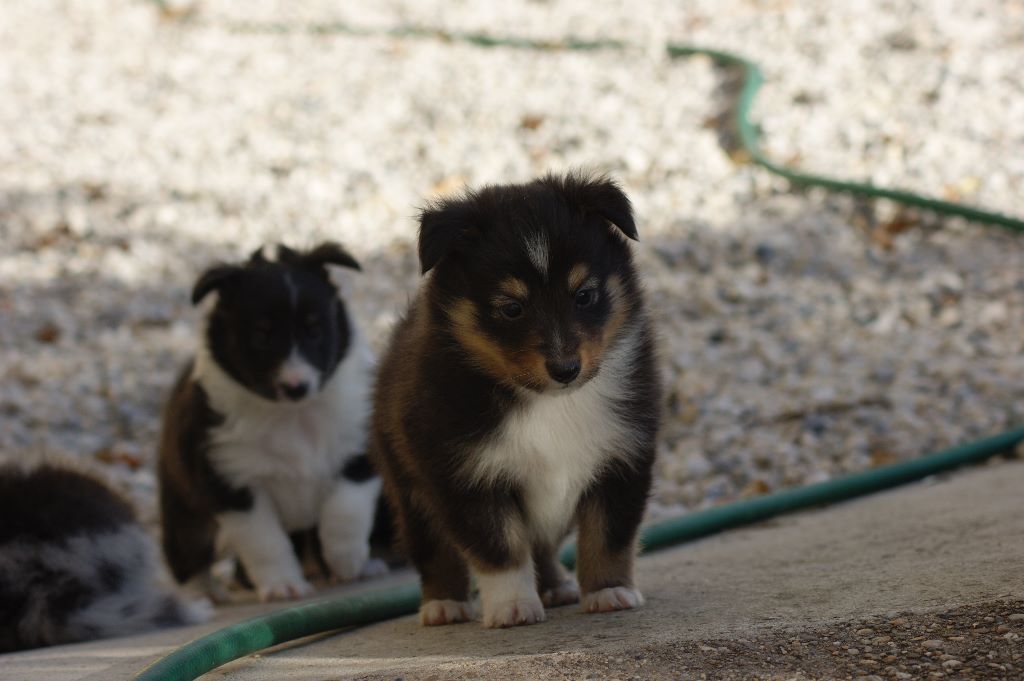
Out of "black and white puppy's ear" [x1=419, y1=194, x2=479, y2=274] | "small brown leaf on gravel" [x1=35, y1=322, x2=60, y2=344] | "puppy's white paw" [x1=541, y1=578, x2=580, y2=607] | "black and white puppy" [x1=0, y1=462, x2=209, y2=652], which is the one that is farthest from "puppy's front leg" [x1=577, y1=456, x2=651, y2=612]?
"small brown leaf on gravel" [x1=35, y1=322, x2=60, y2=344]

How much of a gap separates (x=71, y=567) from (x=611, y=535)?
2163 mm

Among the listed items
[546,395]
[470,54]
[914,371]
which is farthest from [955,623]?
[470,54]

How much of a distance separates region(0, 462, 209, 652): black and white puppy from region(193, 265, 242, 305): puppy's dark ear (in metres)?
0.88

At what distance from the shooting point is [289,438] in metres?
5.73

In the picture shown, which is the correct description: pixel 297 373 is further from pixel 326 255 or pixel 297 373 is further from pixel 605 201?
pixel 605 201

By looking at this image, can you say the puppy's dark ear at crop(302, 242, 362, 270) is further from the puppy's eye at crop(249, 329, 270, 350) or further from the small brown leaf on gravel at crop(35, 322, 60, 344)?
the small brown leaf on gravel at crop(35, 322, 60, 344)

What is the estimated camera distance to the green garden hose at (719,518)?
3.44m

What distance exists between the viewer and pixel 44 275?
9.05 meters

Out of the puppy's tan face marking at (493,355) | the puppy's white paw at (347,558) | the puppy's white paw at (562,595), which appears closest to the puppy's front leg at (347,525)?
the puppy's white paw at (347,558)

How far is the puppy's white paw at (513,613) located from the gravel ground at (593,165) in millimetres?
2582

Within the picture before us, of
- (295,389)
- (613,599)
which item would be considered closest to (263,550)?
(295,389)

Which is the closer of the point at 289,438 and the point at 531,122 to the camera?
the point at 289,438

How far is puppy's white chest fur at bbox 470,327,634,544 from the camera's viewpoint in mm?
3619

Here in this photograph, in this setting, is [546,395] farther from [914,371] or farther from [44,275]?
[44,275]
